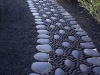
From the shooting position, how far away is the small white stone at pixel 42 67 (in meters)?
2.60

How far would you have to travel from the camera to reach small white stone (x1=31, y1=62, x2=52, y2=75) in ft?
8.54

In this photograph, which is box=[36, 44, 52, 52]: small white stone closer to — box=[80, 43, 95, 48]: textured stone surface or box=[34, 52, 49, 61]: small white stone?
box=[34, 52, 49, 61]: small white stone

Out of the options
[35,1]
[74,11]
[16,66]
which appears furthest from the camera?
[35,1]

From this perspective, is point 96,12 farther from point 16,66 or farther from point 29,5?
point 16,66

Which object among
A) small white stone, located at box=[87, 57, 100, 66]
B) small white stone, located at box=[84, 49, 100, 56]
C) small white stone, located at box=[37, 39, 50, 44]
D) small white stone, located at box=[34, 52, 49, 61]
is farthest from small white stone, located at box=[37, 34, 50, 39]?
small white stone, located at box=[87, 57, 100, 66]

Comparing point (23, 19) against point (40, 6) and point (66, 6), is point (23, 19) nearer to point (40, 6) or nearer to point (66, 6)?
point (40, 6)

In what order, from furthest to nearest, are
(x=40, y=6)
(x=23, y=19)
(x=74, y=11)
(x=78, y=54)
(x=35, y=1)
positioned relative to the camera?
(x=35, y=1), (x=40, y=6), (x=74, y=11), (x=23, y=19), (x=78, y=54)

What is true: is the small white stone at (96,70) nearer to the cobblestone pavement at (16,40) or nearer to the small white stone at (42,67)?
the small white stone at (42,67)

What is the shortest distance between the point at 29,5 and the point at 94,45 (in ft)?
9.45

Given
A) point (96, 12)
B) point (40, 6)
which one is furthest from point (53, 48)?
point (40, 6)

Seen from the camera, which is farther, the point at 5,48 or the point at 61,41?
the point at 61,41

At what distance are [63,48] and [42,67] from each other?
2.26 feet

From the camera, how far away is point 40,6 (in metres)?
5.65

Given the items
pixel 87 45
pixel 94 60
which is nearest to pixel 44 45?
pixel 87 45
